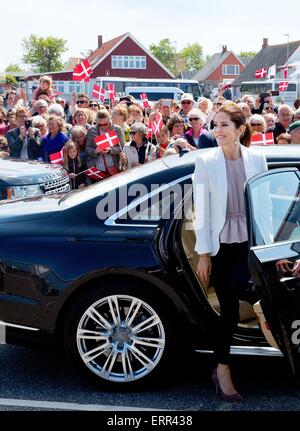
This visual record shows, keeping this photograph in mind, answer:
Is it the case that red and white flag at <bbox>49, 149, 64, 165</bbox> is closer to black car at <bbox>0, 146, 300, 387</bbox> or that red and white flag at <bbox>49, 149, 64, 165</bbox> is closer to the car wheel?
black car at <bbox>0, 146, 300, 387</bbox>

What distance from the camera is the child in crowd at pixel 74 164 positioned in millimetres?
9117

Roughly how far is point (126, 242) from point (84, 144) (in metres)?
5.23

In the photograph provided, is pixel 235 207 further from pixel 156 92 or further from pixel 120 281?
pixel 156 92

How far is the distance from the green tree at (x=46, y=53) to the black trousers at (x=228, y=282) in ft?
363

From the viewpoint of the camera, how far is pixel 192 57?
146 metres

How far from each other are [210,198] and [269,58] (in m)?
90.5

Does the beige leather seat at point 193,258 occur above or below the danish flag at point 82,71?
below

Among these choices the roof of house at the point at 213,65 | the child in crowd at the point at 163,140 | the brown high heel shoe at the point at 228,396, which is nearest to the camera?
the brown high heel shoe at the point at 228,396

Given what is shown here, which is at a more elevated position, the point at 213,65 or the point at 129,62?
the point at 213,65

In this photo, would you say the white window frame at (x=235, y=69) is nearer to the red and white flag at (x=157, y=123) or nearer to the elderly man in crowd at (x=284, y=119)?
the red and white flag at (x=157, y=123)

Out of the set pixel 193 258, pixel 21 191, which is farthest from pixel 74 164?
pixel 193 258

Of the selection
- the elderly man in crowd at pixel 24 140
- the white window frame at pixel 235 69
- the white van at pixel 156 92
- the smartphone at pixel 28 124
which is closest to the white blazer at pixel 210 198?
the elderly man in crowd at pixel 24 140

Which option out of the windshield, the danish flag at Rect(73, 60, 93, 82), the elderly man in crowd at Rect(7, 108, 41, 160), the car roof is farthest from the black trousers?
the danish flag at Rect(73, 60, 93, 82)
